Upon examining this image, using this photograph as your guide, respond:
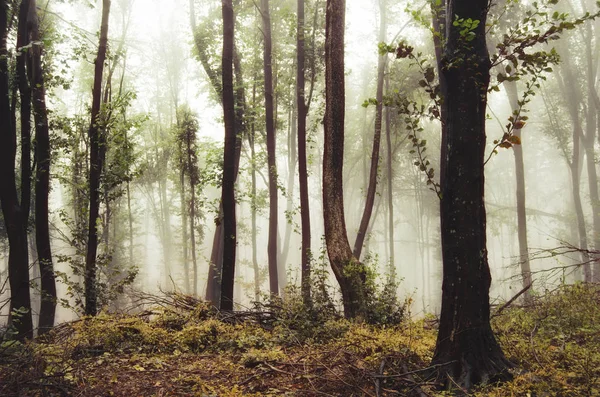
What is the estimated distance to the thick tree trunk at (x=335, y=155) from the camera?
7.70 m

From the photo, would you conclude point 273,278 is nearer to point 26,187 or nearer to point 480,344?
point 26,187

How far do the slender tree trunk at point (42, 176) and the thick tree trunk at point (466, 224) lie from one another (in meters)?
8.74

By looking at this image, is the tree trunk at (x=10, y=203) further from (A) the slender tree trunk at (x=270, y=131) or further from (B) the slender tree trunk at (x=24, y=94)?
(A) the slender tree trunk at (x=270, y=131)

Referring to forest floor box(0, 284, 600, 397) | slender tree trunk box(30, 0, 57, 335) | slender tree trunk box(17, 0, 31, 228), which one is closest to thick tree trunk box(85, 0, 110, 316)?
slender tree trunk box(30, 0, 57, 335)

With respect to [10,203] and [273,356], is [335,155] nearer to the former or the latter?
[273,356]

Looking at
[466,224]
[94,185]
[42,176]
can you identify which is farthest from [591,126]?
[42,176]

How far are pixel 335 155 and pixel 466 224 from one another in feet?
13.4

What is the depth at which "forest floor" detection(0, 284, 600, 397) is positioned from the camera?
4.11 meters

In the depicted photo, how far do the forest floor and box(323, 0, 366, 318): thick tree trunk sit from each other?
120 cm

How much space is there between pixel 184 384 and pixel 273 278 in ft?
35.0

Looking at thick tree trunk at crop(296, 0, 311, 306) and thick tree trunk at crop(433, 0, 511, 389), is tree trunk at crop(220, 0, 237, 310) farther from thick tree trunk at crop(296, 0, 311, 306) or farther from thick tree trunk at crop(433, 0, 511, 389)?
thick tree trunk at crop(433, 0, 511, 389)

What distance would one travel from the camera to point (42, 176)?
33.1 feet

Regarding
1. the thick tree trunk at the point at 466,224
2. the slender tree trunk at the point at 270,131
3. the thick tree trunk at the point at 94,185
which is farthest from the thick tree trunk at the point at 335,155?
the slender tree trunk at the point at 270,131

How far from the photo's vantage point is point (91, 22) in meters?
26.3
